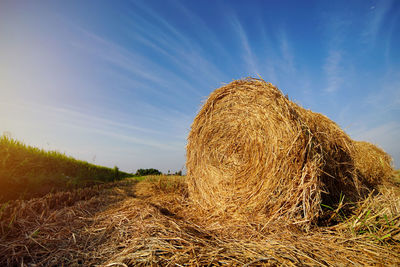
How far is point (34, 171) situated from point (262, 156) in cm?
585

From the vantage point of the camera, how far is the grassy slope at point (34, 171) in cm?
450

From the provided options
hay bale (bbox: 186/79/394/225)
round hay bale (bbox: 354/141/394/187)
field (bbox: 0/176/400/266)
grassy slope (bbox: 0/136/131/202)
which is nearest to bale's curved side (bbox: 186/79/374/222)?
hay bale (bbox: 186/79/394/225)

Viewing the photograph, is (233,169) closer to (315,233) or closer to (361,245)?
(315,233)

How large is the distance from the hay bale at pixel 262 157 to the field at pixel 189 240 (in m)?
0.33

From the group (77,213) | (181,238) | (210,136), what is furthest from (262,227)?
(77,213)

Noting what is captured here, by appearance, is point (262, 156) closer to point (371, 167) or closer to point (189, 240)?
point (189, 240)

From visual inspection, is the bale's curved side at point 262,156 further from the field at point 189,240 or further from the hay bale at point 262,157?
the field at point 189,240

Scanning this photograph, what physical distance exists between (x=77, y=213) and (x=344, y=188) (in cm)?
429

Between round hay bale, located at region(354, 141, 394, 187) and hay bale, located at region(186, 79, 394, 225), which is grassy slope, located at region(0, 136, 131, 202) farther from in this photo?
round hay bale, located at region(354, 141, 394, 187)

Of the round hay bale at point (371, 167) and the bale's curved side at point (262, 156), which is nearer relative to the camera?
the bale's curved side at point (262, 156)

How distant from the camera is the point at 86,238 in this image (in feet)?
7.51

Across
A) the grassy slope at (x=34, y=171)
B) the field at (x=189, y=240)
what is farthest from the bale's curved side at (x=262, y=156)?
the grassy slope at (x=34, y=171)

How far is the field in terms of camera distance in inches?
68.6

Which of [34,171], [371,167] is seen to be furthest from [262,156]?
[34,171]
